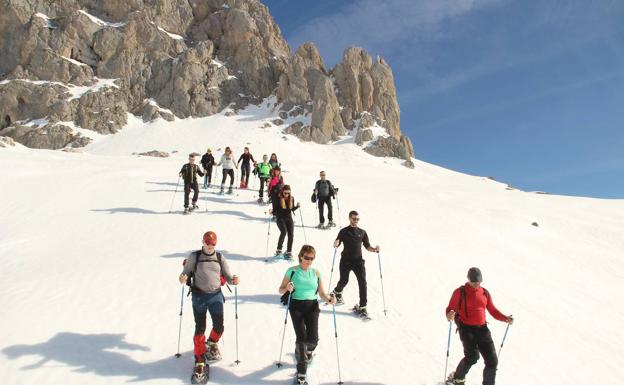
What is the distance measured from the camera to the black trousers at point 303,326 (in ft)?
20.5

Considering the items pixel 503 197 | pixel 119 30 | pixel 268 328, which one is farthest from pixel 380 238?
pixel 119 30

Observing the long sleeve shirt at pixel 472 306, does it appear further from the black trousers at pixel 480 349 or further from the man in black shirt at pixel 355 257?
the man in black shirt at pixel 355 257

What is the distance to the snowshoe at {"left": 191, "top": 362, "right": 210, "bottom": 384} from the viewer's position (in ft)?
20.1

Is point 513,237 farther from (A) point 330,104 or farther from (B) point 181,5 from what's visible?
(B) point 181,5

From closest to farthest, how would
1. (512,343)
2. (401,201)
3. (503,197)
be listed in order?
(512,343) → (401,201) → (503,197)

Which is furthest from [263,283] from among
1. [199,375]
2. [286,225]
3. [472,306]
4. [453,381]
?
[472,306]

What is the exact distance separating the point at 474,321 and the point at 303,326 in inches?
103

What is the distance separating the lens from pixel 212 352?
6.79 meters

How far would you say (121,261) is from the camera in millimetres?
11609

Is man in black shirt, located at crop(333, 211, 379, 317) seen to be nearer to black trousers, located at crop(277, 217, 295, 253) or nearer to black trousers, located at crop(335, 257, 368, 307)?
black trousers, located at crop(335, 257, 368, 307)

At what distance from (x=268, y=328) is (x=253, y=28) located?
117 meters

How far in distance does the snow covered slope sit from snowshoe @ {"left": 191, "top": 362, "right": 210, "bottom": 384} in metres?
0.17

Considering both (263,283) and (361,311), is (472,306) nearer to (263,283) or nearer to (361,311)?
(361,311)

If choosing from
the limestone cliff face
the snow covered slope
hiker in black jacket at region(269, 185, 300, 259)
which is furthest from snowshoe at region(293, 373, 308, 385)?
the limestone cliff face
